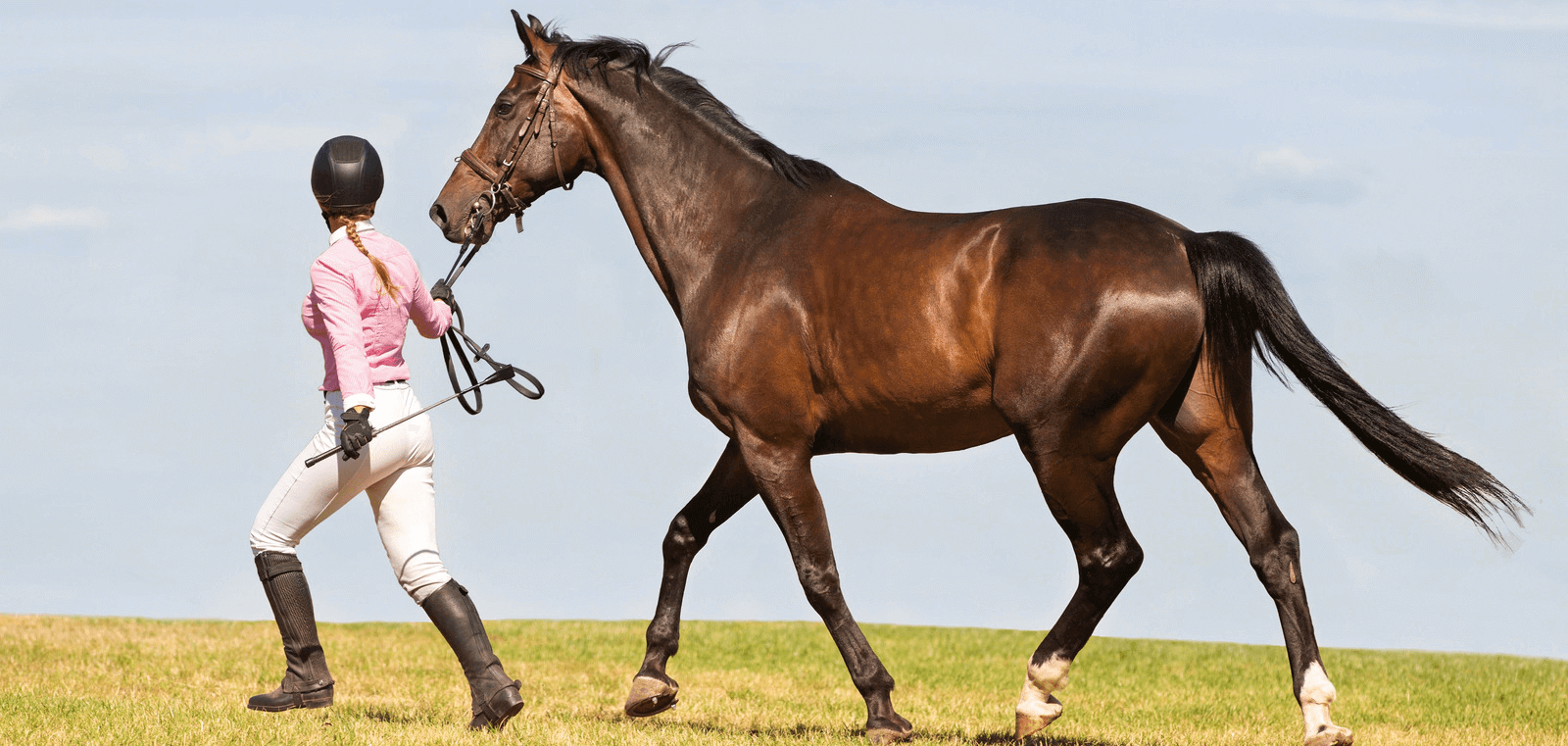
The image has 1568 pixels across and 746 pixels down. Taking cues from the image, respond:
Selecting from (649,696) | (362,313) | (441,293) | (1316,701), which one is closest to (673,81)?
(441,293)

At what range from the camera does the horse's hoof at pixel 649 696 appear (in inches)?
249

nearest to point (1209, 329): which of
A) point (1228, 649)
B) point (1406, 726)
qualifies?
point (1406, 726)

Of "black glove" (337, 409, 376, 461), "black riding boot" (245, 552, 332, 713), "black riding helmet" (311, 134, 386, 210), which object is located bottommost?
"black riding boot" (245, 552, 332, 713)

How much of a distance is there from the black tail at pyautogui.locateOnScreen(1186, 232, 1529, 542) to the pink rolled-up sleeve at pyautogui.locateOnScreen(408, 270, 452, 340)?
2906 millimetres

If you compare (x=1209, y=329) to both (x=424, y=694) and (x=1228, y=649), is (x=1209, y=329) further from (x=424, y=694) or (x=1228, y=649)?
(x=1228, y=649)

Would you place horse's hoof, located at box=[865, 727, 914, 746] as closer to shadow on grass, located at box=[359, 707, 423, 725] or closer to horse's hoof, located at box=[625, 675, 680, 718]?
horse's hoof, located at box=[625, 675, 680, 718]

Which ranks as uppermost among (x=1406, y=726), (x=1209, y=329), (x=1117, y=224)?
(x=1117, y=224)

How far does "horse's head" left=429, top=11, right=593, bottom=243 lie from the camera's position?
6.22m

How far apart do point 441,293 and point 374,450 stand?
2.83ft

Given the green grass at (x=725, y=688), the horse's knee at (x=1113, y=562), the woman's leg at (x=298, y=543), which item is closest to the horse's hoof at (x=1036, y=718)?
the green grass at (x=725, y=688)

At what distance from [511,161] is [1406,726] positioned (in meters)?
5.60

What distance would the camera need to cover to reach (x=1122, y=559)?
5391mm

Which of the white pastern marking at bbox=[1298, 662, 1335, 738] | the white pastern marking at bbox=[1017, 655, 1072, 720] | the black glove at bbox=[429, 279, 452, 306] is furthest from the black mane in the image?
the white pastern marking at bbox=[1298, 662, 1335, 738]

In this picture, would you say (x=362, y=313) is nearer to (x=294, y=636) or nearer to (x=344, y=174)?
(x=344, y=174)
